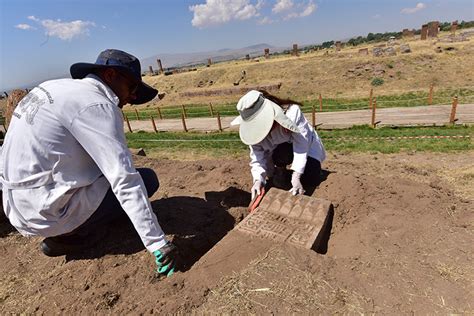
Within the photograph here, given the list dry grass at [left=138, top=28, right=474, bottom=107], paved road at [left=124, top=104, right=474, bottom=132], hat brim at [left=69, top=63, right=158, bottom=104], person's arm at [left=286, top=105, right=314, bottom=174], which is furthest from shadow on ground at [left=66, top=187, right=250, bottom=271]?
dry grass at [left=138, top=28, right=474, bottom=107]

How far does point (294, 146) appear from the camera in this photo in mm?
3631

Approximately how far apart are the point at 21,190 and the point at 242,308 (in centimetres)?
177

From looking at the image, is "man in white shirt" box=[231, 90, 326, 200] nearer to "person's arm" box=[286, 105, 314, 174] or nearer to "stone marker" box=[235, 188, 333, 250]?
"person's arm" box=[286, 105, 314, 174]

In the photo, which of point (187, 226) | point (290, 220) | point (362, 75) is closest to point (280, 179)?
point (290, 220)

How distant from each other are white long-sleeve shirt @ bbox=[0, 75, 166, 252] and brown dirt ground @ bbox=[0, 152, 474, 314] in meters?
0.47

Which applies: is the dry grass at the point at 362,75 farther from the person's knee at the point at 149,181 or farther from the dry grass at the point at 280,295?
the dry grass at the point at 280,295

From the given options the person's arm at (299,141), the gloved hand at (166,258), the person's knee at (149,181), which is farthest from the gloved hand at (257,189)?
the gloved hand at (166,258)

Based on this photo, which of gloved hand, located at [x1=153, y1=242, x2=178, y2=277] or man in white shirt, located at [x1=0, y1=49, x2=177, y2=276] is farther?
gloved hand, located at [x1=153, y1=242, x2=178, y2=277]

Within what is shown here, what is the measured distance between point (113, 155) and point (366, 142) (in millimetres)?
7873

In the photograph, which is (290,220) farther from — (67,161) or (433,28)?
(433,28)

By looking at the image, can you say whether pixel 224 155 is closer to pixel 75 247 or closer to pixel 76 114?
pixel 75 247

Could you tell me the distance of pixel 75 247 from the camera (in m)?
2.84

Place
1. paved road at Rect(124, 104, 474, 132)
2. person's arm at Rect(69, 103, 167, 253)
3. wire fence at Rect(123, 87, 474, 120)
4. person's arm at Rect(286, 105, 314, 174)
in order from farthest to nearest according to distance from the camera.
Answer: wire fence at Rect(123, 87, 474, 120) < paved road at Rect(124, 104, 474, 132) < person's arm at Rect(286, 105, 314, 174) < person's arm at Rect(69, 103, 167, 253)

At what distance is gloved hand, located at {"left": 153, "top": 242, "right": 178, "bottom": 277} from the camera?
7.02 feet
